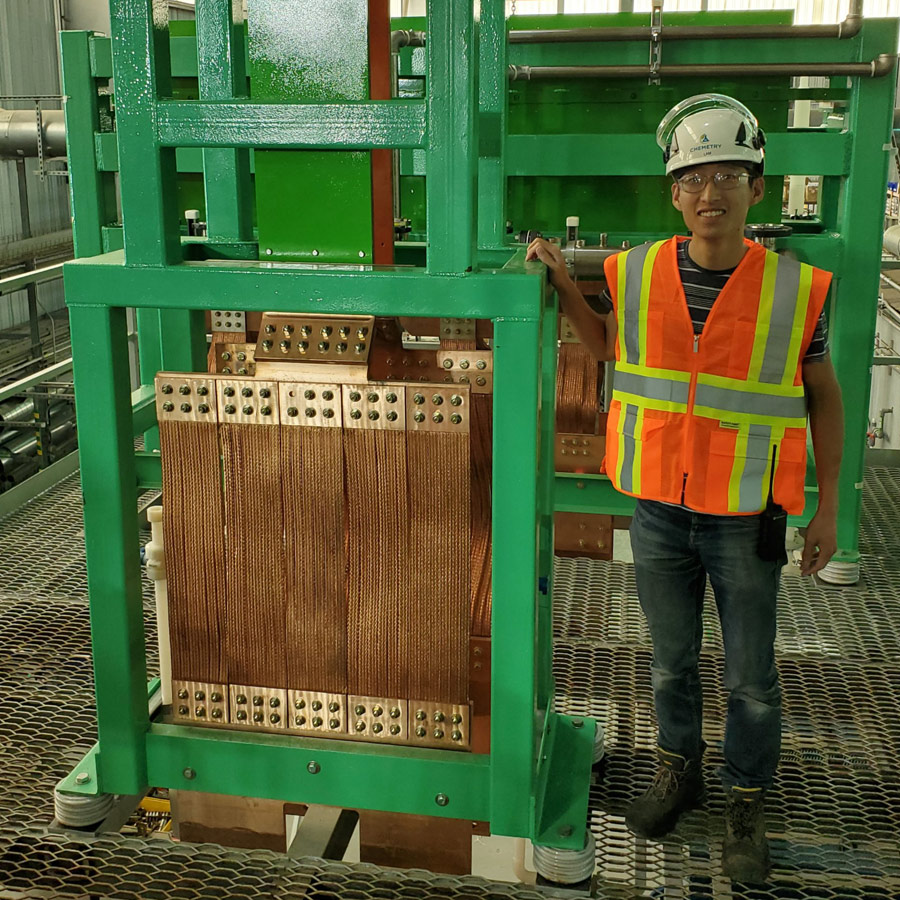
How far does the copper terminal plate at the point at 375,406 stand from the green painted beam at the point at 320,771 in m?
0.85

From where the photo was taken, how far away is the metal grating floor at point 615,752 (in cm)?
274

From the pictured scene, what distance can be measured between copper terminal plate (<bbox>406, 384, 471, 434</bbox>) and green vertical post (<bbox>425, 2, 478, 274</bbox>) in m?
0.29

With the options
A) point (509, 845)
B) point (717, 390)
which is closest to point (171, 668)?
point (717, 390)

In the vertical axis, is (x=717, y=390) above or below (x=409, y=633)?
above

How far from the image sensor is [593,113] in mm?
5074

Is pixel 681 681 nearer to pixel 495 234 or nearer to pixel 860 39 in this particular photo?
pixel 495 234

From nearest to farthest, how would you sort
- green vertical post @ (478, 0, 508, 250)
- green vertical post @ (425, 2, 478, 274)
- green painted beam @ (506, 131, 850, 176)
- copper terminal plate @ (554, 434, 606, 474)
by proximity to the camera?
1. green vertical post @ (425, 2, 478, 274)
2. green vertical post @ (478, 0, 508, 250)
3. green painted beam @ (506, 131, 850, 176)
4. copper terminal plate @ (554, 434, 606, 474)

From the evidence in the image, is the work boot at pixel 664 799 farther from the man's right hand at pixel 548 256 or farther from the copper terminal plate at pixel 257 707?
the man's right hand at pixel 548 256

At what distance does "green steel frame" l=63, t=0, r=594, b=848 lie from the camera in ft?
7.91

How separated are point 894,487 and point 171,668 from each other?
459cm

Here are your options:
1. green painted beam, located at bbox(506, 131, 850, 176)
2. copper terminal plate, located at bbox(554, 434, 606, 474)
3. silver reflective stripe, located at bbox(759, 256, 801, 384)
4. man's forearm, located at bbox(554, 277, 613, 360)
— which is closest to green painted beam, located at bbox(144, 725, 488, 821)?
man's forearm, located at bbox(554, 277, 613, 360)

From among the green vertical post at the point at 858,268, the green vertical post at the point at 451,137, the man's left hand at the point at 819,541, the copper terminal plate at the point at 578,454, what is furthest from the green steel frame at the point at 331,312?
the green vertical post at the point at 858,268

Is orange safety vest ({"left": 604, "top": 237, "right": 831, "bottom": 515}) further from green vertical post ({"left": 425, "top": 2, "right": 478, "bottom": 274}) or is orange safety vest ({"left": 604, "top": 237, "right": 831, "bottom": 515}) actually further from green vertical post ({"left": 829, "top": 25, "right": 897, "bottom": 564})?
green vertical post ({"left": 829, "top": 25, "right": 897, "bottom": 564})

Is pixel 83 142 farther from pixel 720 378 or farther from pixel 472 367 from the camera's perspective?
pixel 720 378
